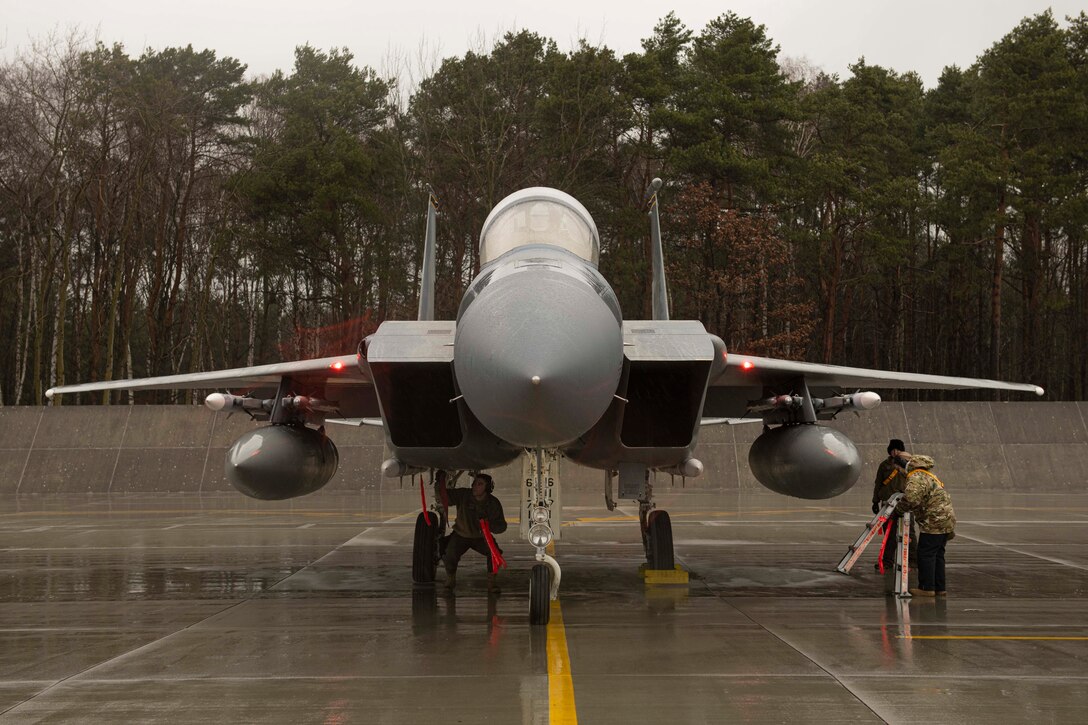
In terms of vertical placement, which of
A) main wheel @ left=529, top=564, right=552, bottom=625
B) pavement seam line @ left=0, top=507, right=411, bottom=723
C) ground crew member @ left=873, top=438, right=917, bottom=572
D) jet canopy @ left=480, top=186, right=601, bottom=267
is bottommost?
pavement seam line @ left=0, top=507, right=411, bottom=723

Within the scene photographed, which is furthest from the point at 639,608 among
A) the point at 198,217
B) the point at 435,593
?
the point at 198,217

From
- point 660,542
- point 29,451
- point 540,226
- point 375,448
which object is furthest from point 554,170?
point 540,226

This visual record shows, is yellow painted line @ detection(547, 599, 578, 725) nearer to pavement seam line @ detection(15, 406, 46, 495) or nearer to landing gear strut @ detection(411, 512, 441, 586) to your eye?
landing gear strut @ detection(411, 512, 441, 586)

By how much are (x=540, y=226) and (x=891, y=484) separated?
211 inches

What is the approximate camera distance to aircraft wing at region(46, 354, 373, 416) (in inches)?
363

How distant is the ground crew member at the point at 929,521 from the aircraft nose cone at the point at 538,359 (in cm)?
389

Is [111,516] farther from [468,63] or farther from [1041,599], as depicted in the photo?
[468,63]

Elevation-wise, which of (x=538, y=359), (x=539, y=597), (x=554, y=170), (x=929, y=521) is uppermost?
(x=554, y=170)

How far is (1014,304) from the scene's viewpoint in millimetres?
51906

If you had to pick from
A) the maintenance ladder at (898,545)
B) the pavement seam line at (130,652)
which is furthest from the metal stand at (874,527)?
the pavement seam line at (130,652)

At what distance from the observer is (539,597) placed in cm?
720

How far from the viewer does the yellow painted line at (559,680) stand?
486 cm

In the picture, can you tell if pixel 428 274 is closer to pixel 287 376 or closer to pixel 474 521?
pixel 287 376

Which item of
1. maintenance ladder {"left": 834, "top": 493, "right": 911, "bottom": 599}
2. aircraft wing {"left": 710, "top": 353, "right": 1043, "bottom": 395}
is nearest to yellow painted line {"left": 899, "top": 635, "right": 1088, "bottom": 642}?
maintenance ladder {"left": 834, "top": 493, "right": 911, "bottom": 599}
